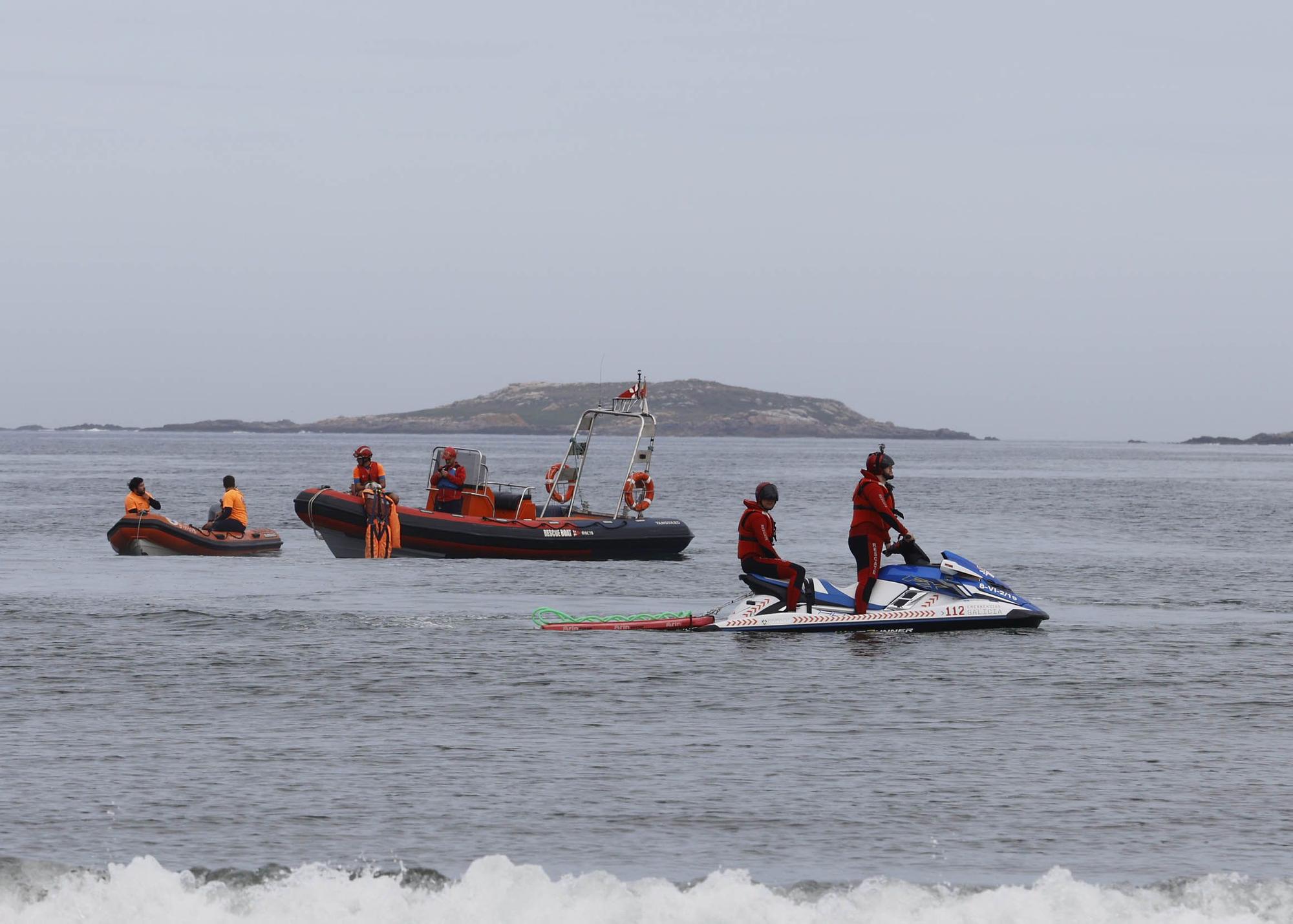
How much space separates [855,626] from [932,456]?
7038 inches

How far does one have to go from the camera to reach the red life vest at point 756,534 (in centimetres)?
1694

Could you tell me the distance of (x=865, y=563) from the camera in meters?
17.2

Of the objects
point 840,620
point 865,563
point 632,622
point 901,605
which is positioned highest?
point 865,563

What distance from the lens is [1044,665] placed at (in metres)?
15.5

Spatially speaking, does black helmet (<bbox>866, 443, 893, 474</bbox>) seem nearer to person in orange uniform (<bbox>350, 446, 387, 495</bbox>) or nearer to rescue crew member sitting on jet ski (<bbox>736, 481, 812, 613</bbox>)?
rescue crew member sitting on jet ski (<bbox>736, 481, 812, 613</bbox>)

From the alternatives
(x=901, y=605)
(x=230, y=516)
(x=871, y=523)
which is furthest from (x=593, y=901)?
(x=230, y=516)

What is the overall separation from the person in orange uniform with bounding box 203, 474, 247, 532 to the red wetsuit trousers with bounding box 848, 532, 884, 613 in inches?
598

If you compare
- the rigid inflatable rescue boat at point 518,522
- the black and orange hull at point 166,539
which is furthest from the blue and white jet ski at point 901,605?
the black and orange hull at point 166,539

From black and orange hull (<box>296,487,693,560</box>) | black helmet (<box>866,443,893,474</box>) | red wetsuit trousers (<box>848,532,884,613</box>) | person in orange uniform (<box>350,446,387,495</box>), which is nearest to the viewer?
black helmet (<box>866,443,893,474</box>)

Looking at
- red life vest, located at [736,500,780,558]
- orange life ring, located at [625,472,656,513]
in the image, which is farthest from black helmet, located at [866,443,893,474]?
orange life ring, located at [625,472,656,513]

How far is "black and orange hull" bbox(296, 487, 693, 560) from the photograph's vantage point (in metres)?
27.8

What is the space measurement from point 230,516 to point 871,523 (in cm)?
1598

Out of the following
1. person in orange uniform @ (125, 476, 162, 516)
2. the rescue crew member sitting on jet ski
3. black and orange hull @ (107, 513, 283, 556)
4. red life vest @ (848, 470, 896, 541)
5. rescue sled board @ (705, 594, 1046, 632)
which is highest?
red life vest @ (848, 470, 896, 541)

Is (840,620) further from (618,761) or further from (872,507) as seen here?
(618,761)
